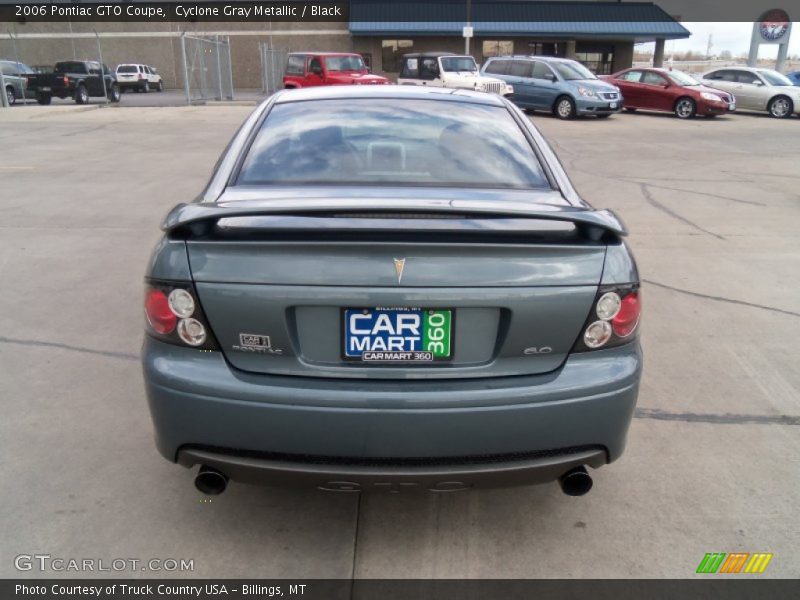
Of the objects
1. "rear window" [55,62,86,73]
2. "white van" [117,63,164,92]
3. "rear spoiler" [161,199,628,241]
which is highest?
"rear spoiler" [161,199,628,241]

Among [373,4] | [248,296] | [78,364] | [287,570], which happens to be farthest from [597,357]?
[373,4]

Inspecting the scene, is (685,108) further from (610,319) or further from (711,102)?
(610,319)

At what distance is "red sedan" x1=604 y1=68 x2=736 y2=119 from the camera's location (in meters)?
21.0

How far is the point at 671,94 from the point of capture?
853 inches

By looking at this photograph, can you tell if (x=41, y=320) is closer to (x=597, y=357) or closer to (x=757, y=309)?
(x=597, y=357)

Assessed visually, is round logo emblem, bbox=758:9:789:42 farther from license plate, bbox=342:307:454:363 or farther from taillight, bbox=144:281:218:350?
taillight, bbox=144:281:218:350

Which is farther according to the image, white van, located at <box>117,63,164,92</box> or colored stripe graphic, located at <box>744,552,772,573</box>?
white van, located at <box>117,63,164,92</box>

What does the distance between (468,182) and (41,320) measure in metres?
3.43

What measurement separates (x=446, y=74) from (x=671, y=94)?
7408 millimetres

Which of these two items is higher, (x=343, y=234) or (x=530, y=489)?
(x=343, y=234)

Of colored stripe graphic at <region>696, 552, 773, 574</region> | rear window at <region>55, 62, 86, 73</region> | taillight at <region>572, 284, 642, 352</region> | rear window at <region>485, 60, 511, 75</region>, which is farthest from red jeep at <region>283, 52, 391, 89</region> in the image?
colored stripe graphic at <region>696, 552, 773, 574</region>

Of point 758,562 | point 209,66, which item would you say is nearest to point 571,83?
point 209,66

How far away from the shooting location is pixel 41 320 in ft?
15.6

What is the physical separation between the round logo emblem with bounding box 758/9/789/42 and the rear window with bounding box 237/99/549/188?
31006mm
